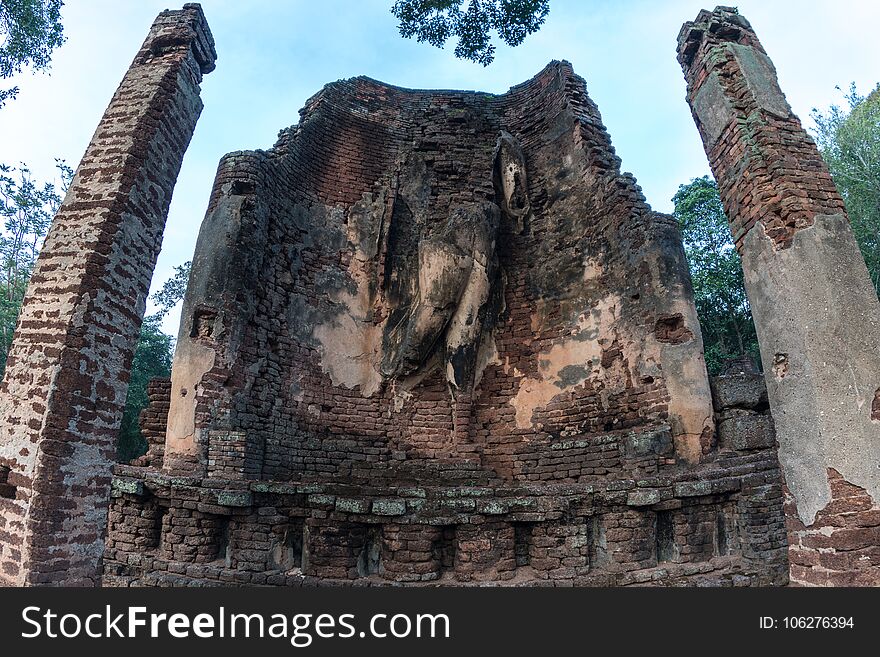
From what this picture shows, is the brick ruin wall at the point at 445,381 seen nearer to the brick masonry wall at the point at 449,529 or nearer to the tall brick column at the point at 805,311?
the brick masonry wall at the point at 449,529

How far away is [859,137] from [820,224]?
1793 centimetres

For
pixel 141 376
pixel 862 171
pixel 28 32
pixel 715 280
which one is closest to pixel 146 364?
pixel 141 376

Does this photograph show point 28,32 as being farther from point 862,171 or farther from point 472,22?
point 862,171

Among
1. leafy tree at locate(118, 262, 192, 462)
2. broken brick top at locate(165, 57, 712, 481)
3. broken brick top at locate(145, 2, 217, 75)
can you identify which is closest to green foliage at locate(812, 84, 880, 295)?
broken brick top at locate(165, 57, 712, 481)

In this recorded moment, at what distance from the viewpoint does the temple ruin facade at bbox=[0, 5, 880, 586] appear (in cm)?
460

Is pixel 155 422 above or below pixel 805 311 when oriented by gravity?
above

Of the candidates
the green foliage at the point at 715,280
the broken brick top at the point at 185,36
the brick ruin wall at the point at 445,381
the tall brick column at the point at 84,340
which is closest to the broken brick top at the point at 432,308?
the brick ruin wall at the point at 445,381

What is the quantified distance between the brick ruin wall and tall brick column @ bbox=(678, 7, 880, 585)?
7.83ft

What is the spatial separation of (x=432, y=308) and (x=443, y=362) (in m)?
1.01

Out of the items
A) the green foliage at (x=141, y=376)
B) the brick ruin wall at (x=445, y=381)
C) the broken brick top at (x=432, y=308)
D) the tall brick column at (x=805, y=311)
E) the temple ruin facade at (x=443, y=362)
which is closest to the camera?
the tall brick column at (x=805, y=311)

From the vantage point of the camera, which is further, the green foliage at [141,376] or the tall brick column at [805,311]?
the green foliage at [141,376]

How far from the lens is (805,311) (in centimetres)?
479

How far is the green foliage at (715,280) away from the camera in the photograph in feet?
63.7

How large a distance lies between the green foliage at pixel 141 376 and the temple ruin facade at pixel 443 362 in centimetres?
1376
